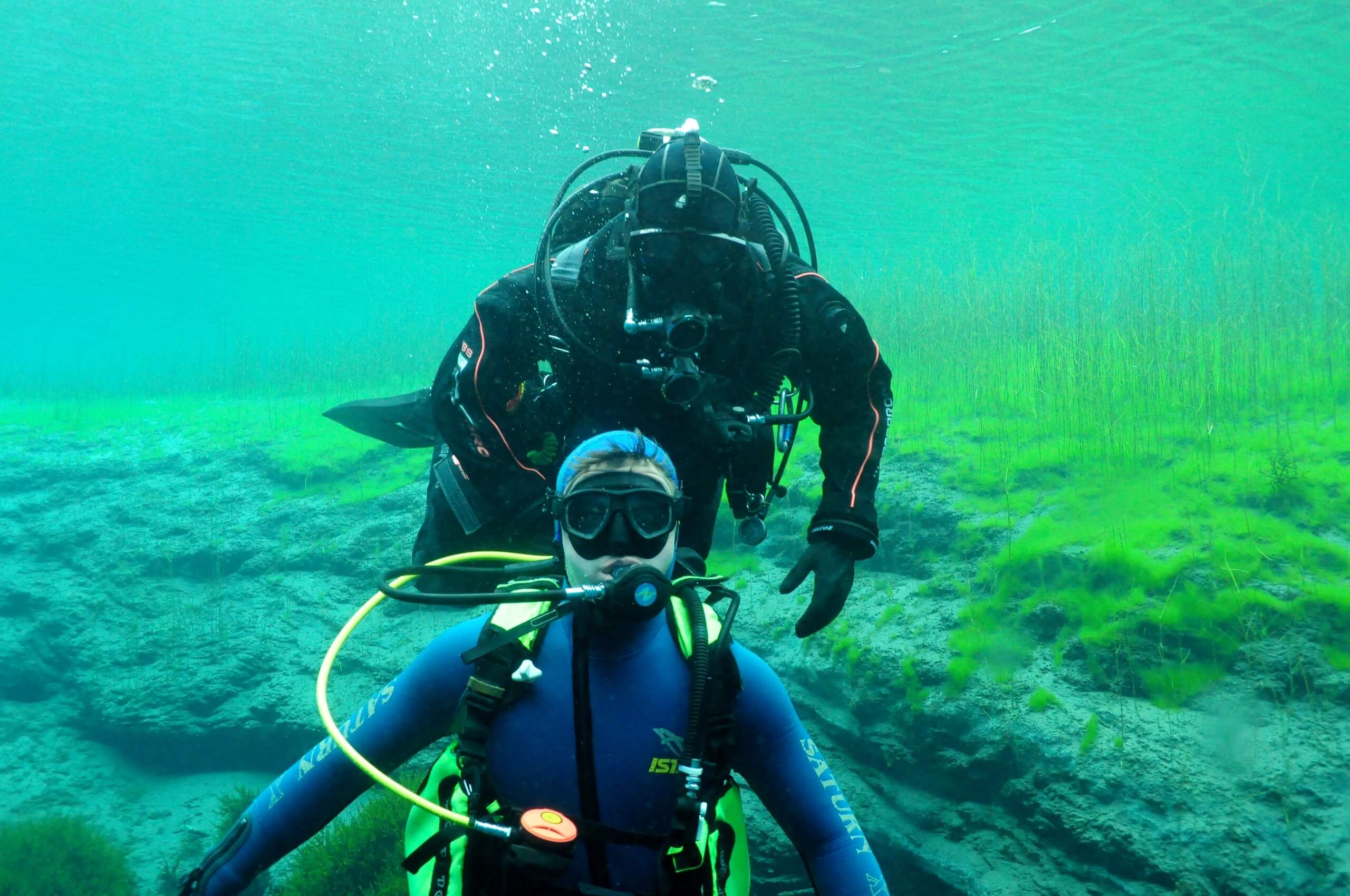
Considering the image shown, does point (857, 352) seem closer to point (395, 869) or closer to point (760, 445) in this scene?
point (760, 445)

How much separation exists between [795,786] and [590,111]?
72.8 feet

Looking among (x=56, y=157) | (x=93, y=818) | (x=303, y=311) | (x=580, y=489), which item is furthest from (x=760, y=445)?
(x=303, y=311)

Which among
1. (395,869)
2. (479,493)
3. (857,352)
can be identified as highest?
(857,352)

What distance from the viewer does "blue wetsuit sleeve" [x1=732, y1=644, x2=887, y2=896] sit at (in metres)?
1.92

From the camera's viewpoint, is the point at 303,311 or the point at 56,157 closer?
the point at 56,157

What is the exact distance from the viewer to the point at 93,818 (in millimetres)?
7574

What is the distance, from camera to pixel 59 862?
6387 millimetres

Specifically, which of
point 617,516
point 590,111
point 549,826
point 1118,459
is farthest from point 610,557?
point 590,111

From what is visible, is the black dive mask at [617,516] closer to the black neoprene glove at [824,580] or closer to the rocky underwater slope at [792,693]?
the black neoprene glove at [824,580]

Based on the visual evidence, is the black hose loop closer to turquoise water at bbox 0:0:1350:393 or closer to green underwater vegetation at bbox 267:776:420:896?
green underwater vegetation at bbox 267:776:420:896

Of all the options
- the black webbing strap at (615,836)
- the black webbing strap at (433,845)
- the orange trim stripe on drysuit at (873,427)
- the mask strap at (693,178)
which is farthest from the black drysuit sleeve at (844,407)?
the black webbing strap at (433,845)

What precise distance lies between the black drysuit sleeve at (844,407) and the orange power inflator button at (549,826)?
170 centimetres

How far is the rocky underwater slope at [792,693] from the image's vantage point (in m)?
3.71

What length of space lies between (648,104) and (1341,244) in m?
16.3
